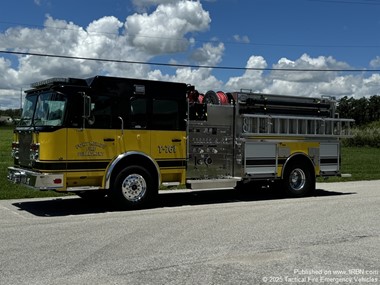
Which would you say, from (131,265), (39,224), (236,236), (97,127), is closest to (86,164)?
(97,127)

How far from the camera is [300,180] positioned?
13.9m

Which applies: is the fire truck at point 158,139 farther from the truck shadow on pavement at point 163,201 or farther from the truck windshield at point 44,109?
the truck shadow on pavement at point 163,201

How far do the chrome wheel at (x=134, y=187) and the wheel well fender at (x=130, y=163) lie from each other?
254 mm

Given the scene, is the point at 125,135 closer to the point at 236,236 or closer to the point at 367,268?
the point at 236,236

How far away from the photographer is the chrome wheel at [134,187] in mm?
10828

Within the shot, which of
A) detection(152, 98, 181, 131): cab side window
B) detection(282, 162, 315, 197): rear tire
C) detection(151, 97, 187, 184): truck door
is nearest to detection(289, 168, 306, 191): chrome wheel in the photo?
detection(282, 162, 315, 197): rear tire

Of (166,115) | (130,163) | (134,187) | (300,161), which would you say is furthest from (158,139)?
(300,161)

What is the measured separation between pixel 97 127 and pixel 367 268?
623 centimetres

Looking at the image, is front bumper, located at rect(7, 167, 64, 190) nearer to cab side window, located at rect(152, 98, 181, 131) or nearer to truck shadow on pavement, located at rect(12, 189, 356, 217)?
truck shadow on pavement, located at rect(12, 189, 356, 217)

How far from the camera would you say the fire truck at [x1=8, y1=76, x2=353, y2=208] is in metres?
10.2

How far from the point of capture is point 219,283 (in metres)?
5.49

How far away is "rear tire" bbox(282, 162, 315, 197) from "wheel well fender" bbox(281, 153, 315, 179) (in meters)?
0.05

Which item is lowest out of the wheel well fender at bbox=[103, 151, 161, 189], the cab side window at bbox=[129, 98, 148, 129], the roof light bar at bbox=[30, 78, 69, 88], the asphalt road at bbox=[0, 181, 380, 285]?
the asphalt road at bbox=[0, 181, 380, 285]

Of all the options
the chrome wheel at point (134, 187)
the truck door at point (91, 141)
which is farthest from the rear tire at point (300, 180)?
the truck door at point (91, 141)
